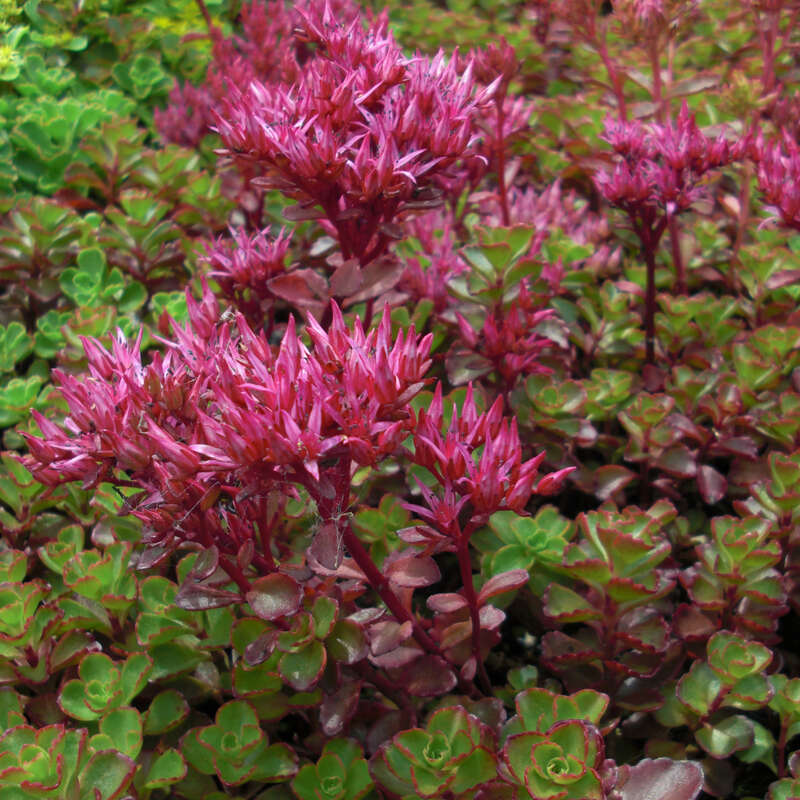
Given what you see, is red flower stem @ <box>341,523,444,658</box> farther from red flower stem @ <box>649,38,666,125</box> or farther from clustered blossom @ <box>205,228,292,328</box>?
red flower stem @ <box>649,38,666,125</box>

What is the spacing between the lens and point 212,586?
115 centimetres

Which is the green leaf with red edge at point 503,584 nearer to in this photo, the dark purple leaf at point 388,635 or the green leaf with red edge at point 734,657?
the dark purple leaf at point 388,635

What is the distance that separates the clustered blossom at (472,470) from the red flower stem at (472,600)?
4cm

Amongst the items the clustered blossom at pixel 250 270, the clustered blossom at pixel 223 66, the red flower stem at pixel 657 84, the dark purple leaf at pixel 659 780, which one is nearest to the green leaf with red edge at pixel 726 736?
the dark purple leaf at pixel 659 780

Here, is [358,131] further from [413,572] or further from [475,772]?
[475,772]

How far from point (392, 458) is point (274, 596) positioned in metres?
0.49

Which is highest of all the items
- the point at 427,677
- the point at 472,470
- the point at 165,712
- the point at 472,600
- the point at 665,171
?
the point at 665,171

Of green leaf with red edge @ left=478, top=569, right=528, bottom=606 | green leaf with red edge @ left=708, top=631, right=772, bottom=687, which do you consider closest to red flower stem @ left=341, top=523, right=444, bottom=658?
green leaf with red edge @ left=478, top=569, right=528, bottom=606

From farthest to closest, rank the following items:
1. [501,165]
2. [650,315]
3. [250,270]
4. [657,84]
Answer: [657,84], [501,165], [650,315], [250,270]

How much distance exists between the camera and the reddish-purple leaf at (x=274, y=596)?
3.56ft

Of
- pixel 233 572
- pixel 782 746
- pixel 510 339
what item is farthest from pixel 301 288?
pixel 782 746

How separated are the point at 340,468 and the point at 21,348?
105 cm

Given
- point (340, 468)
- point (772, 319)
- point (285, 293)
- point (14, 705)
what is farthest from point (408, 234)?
point (14, 705)

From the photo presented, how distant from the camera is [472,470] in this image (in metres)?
1.06
